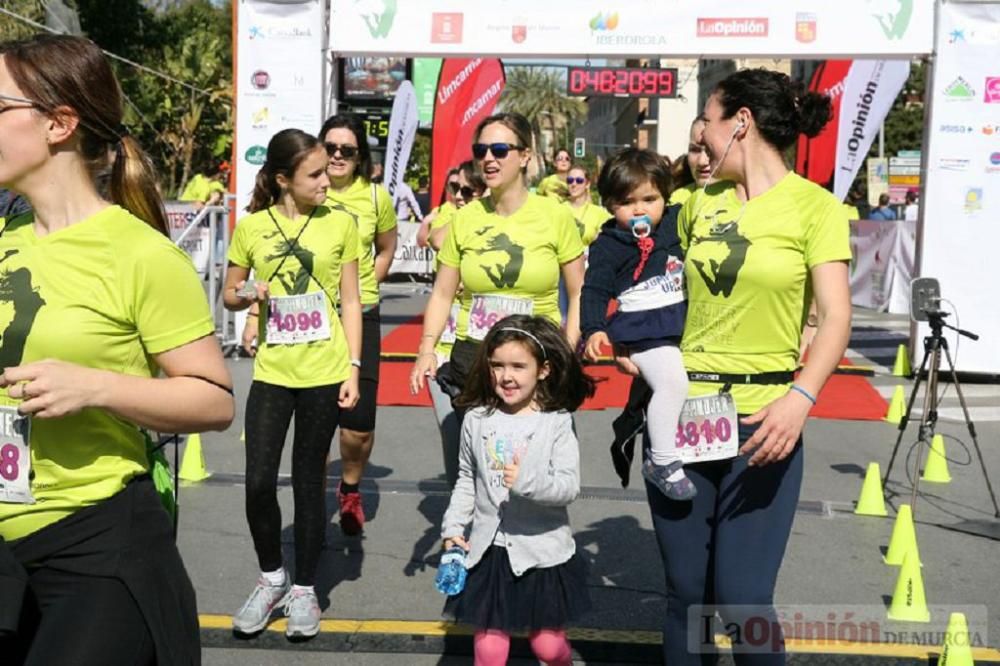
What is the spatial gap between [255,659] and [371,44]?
27.2 ft

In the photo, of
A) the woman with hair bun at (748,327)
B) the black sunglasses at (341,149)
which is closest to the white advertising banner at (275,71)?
the black sunglasses at (341,149)

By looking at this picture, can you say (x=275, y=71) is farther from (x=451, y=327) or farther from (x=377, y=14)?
(x=451, y=327)

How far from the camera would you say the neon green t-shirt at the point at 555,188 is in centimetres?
1242

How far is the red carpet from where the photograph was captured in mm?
10102

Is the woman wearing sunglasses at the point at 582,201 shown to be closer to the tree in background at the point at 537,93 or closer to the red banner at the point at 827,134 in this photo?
the red banner at the point at 827,134

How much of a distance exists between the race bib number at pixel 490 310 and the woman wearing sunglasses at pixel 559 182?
7.48m

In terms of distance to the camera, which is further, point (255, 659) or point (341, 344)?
point (341, 344)

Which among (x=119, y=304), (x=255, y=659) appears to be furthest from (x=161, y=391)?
(x=255, y=659)

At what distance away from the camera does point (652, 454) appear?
356 cm

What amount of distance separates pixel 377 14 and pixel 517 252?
24.2 feet

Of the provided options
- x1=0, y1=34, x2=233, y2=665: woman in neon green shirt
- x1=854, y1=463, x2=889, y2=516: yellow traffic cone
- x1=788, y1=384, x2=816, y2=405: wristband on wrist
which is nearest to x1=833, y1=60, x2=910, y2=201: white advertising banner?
x1=854, y1=463, x2=889, y2=516: yellow traffic cone

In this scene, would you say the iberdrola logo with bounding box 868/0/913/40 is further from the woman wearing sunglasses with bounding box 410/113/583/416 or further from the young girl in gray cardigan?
the young girl in gray cardigan

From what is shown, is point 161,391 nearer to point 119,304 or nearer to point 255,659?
point 119,304

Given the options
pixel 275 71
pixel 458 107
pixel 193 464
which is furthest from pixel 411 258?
pixel 193 464
